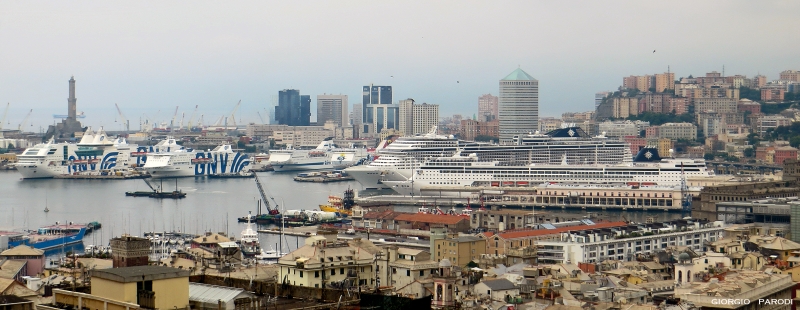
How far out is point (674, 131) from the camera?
149ft

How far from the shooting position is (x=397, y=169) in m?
28.8

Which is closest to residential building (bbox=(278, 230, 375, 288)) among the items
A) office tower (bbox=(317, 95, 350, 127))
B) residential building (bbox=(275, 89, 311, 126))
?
residential building (bbox=(275, 89, 311, 126))

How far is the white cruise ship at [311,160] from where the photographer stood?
40688 millimetres

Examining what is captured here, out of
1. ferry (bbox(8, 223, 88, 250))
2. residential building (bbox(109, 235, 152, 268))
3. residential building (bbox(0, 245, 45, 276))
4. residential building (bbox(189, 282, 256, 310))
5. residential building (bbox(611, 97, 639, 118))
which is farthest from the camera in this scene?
residential building (bbox(611, 97, 639, 118))

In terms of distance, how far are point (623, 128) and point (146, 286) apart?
43.0 m

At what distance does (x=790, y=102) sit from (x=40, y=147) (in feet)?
90.6

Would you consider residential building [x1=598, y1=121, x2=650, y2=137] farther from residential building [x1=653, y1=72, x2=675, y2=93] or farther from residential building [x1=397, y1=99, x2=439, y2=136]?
residential building [x1=397, y1=99, x2=439, y2=136]

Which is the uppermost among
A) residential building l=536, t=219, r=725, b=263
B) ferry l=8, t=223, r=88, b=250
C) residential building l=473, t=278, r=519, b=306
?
residential building l=473, t=278, r=519, b=306

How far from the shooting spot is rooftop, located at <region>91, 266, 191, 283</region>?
3.78 m

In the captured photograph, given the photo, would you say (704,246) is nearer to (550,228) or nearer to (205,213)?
(550,228)

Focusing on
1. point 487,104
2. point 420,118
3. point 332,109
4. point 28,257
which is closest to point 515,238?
point 28,257

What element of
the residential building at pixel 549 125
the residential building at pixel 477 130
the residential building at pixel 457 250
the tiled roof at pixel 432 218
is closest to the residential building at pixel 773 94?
the residential building at pixel 549 125

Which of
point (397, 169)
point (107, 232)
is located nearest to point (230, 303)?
point (107, 232)

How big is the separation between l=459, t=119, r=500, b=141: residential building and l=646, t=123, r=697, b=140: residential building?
750 centimetres
